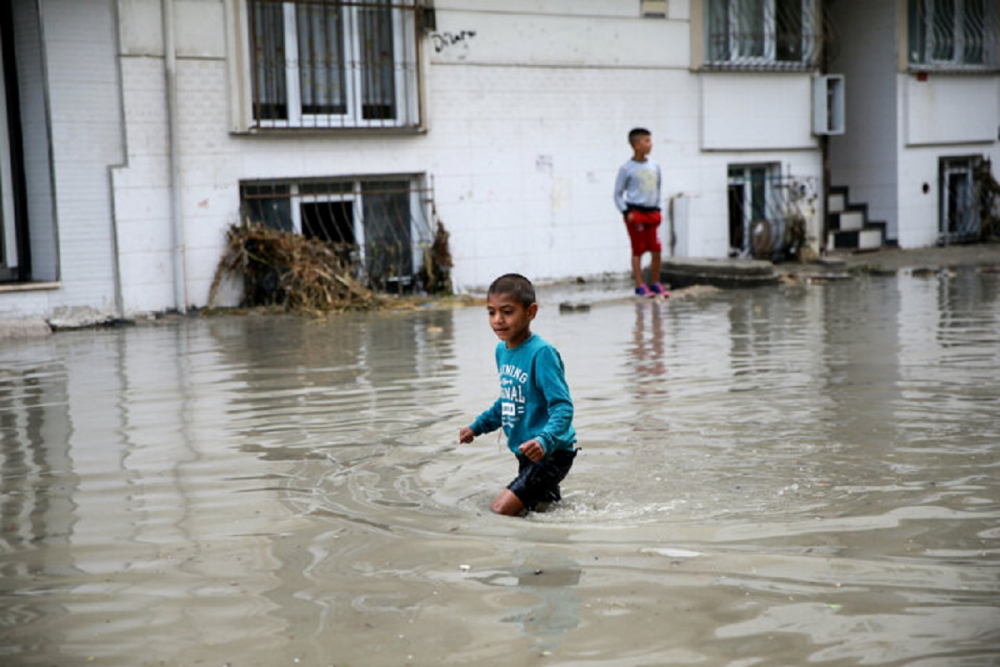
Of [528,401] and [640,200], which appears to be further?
[640,200]

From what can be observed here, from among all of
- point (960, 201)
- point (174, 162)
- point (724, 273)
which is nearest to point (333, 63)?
point (174, 162)

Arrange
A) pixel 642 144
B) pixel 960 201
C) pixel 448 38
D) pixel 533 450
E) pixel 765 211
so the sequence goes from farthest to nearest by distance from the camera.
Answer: pixel 960 201 < pixel 765 211 < pixel 448 38 < pixel 642 144 < pixel 533 450

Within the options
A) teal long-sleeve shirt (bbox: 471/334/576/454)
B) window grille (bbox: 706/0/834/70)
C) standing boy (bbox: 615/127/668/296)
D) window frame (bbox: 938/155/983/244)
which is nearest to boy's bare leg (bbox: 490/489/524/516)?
teal long-sleeve shirt (bbox: 471/334/576/454)

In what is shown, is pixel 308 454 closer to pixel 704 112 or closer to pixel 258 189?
pixel 258 189

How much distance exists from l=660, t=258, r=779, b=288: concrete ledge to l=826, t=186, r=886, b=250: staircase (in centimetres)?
452

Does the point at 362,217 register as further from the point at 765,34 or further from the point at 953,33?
the point at 953,33

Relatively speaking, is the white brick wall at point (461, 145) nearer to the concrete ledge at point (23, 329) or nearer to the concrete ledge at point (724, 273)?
the concrete ledge at point (23, 329)

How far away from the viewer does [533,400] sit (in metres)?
5.85

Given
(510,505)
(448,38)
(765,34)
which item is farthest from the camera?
(765,34)

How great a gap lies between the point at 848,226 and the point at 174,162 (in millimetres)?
11908

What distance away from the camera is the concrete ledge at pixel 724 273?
16016 millimetres

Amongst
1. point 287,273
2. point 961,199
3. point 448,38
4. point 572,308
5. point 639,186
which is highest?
point 448,38

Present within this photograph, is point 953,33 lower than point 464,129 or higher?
higher

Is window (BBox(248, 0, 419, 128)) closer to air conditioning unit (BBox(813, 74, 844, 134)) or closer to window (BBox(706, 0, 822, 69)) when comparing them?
window (BBox(706, 0, 822, 69))
